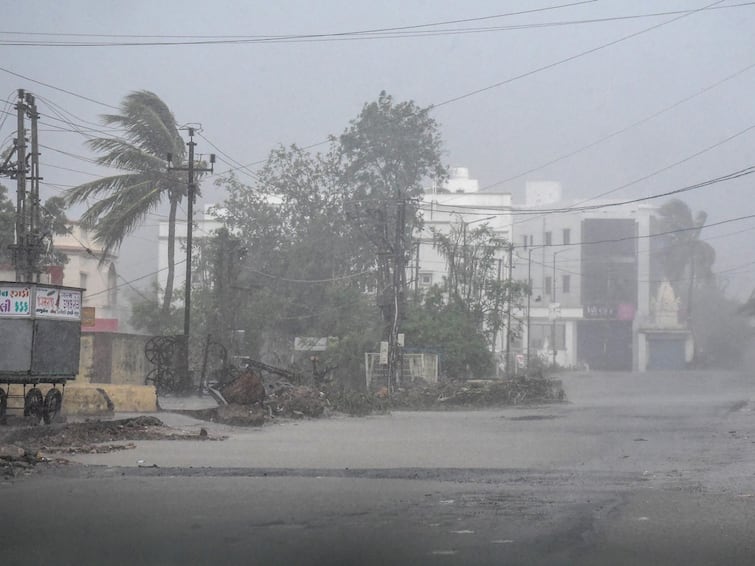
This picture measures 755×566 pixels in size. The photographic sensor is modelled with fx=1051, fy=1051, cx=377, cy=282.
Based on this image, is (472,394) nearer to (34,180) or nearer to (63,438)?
(34,180)

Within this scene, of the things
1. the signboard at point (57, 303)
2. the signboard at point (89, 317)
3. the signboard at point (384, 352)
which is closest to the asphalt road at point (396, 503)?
the signboard at point (57, 303)

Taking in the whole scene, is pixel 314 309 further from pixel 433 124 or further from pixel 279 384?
pixel 279 384

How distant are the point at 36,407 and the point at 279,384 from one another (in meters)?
12.3

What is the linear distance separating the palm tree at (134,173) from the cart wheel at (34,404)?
2146cm

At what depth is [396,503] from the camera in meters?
11.5

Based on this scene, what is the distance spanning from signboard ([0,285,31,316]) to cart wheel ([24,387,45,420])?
164 centimetres

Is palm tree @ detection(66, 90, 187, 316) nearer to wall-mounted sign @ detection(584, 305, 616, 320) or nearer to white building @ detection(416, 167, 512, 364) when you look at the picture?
white building @ detection(416, 167, 512, 364)

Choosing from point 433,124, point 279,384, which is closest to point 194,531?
point 279,384

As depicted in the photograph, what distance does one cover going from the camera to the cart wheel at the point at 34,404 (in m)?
21.3

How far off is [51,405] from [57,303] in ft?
7.13

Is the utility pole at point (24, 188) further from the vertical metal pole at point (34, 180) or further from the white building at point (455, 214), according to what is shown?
the white building at point (455, 214)

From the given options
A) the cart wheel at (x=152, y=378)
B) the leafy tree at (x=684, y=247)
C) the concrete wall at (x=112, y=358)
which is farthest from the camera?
the leafy tree at (x=684, y=247)

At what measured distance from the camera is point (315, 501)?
11594 mm

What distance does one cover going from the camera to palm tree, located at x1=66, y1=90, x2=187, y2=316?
4269cm
